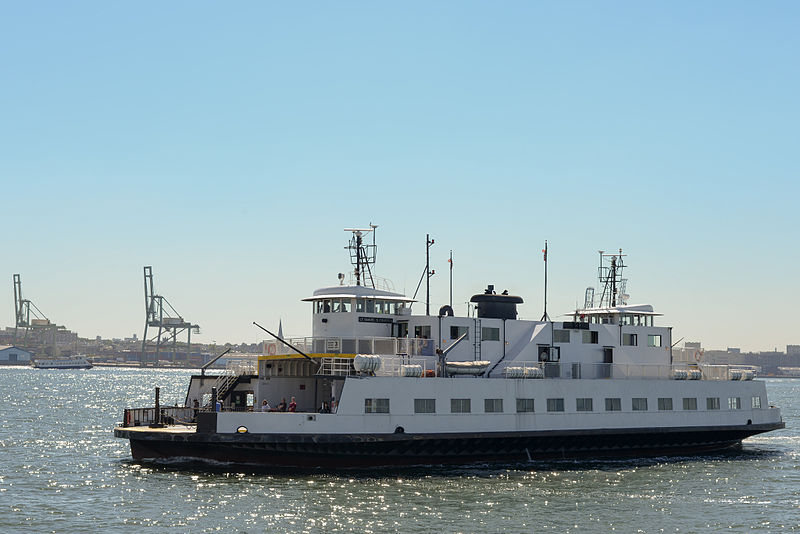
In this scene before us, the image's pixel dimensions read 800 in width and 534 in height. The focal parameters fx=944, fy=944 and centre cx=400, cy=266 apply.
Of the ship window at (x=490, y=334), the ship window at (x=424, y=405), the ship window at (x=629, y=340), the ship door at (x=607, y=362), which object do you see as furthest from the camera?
the ship window at (x=629, y=340)

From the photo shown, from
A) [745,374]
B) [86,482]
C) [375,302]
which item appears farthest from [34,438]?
[745,374]

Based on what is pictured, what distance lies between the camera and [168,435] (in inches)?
1259

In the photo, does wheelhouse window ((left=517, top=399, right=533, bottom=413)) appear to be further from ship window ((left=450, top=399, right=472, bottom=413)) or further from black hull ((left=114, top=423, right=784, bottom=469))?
ship window ((left=450, top=399, right=472, bottom=413))

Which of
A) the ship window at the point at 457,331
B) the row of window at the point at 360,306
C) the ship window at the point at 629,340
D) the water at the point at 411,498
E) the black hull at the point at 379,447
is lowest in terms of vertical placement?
the water at the point at 411,498

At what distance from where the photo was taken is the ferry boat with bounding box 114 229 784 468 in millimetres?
31844

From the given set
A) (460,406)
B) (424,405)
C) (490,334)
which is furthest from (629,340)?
(424,405)

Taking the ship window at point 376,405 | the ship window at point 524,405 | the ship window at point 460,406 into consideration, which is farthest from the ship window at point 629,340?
the ship window at point 376,405

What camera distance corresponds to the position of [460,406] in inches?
1331

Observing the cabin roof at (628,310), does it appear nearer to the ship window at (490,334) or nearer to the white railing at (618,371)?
the white railing at (618,371)

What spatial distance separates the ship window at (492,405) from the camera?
113 ft

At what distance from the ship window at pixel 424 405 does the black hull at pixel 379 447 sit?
34.4 inches

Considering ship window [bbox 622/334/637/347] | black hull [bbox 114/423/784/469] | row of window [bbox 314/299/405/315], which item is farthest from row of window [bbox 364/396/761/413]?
row of window [bbox 314/299/405/315]

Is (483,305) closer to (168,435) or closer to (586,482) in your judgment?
(586,482)

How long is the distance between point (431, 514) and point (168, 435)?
1067 centimetres
